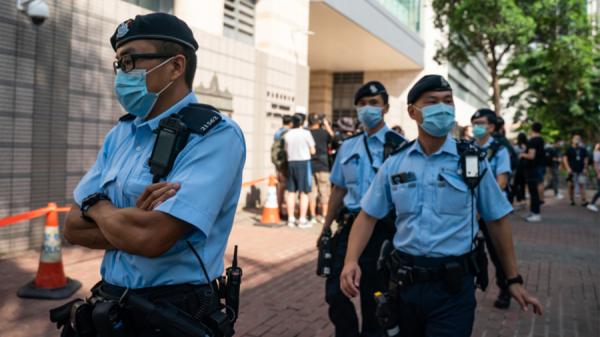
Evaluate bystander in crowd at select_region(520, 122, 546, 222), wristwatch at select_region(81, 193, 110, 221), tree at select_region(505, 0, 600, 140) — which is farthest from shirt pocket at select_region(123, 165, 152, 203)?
tree at select_region(505, 0, 600, 140)

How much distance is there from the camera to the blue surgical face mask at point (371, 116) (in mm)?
4219

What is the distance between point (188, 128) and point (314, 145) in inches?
307

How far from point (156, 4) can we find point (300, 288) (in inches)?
240

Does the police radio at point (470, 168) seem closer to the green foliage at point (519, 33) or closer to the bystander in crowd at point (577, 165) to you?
the bystander in crowd at point (577, 165)

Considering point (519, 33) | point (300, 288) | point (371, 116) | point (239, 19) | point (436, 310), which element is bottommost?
point (300, 288)

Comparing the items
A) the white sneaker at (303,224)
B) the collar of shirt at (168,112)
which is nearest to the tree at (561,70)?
the white sneaker at (303,224)

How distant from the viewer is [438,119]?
2.97 m

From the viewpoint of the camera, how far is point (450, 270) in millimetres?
2633

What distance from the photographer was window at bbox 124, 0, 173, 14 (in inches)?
347

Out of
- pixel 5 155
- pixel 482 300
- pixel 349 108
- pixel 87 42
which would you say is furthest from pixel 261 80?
pixel 349 108

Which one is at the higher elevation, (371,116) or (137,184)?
(371,116)

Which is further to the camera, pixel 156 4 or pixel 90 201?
pixel 156 4

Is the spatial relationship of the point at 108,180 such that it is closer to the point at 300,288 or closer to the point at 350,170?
the point at 350,170

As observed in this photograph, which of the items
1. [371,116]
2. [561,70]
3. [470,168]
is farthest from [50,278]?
[561,70]
